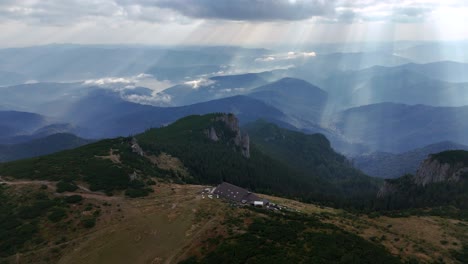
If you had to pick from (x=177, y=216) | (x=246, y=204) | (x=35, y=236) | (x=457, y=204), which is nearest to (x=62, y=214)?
(x=35, y=236)

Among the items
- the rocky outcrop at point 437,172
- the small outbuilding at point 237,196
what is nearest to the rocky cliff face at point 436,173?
the rocky outcrop at point 437,172

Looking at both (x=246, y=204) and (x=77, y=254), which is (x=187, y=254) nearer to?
(x=77, y=254)

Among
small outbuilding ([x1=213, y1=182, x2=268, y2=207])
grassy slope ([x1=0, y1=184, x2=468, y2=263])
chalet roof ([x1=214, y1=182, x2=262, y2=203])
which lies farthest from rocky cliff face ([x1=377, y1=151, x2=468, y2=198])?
chalet roof ([x1=214, y1=182, x2=262, y2=203])

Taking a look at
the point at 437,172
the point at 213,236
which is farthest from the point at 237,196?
the point at 437,172

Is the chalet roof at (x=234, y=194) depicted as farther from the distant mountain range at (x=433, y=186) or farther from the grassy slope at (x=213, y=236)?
the distant mountain range at (x=433, y=186)

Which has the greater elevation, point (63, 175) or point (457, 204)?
point (63, 175)

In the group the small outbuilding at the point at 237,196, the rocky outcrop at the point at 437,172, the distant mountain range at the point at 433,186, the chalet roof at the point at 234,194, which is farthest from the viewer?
the rocky outcrop at the point at 437,172

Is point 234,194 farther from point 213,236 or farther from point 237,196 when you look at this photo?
point 213,236

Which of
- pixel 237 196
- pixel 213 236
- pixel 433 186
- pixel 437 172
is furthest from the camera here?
pixel 437 172
